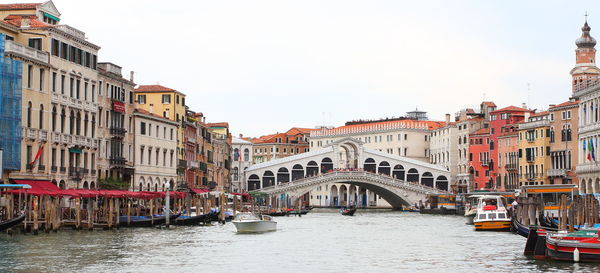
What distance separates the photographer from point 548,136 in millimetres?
64125

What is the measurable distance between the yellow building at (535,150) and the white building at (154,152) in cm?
2239

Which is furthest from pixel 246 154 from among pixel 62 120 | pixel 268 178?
pixel 62 120

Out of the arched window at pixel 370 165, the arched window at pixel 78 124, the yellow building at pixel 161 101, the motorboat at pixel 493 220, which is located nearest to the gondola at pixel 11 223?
the arched window at pixel 78 124

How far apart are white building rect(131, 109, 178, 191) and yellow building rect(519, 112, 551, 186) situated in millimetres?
22395

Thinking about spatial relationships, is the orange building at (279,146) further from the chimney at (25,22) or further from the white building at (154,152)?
the chimney at (25,22)

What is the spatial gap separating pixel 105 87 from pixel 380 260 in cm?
2162

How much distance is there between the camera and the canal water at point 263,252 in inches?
931

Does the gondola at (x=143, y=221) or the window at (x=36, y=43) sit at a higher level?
the window at (x=36, y=43)

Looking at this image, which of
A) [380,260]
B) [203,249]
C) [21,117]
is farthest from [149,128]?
[380,260]

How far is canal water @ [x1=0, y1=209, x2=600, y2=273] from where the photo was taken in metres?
23.7

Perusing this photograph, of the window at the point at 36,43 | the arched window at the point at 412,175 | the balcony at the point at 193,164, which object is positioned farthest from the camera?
the arched window at the point at 412,175

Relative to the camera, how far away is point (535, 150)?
65.9m

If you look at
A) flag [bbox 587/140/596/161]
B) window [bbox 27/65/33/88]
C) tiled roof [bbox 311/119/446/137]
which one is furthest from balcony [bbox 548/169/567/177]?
window [bbox 27/65/33/88]

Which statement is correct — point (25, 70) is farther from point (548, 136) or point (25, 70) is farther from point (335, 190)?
point (335, 190)
